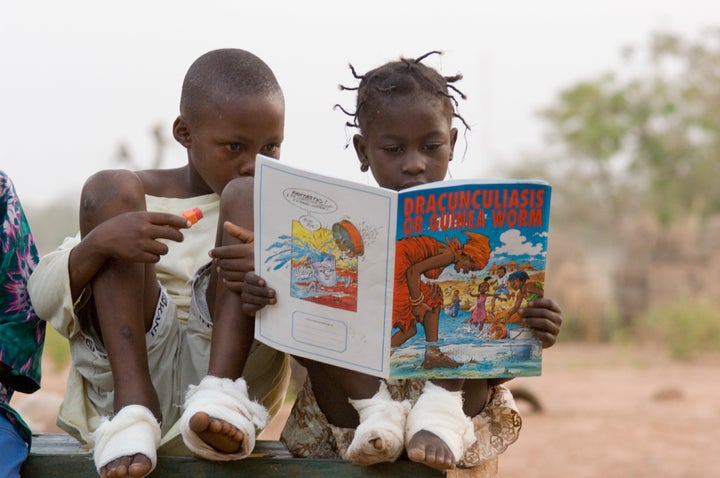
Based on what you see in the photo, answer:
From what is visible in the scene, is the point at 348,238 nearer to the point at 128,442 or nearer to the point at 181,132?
the point at 128,442

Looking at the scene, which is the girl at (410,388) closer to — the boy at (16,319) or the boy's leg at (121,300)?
the boy's leg at (121,300)

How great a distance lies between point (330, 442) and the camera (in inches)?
91.4

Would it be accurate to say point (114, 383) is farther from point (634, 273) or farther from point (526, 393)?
point (634, 273)

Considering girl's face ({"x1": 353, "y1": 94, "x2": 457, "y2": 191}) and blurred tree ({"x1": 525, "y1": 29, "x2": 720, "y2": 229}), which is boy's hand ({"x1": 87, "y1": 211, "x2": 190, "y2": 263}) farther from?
blurred tree ({"x1": 525, "y1": 29, "x2": 720, "y2": 229})

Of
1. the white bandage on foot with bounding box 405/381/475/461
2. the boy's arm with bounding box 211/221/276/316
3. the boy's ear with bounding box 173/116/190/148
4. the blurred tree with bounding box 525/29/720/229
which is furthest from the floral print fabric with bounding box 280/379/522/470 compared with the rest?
the blurred tree with bounding box 525/29/720/229

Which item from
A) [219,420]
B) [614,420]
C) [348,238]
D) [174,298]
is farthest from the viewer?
[614,420]

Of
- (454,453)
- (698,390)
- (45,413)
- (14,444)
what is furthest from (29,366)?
(698,390)

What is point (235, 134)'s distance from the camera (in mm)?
2506

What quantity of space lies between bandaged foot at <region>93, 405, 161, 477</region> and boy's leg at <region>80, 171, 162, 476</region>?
0.06 meters

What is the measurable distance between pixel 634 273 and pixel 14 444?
12.1 m

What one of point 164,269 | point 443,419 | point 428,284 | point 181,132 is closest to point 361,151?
point 181,132

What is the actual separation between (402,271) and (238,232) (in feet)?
1.20

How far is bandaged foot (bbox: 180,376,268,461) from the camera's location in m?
1.95

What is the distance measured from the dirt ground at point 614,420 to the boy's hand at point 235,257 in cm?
375
